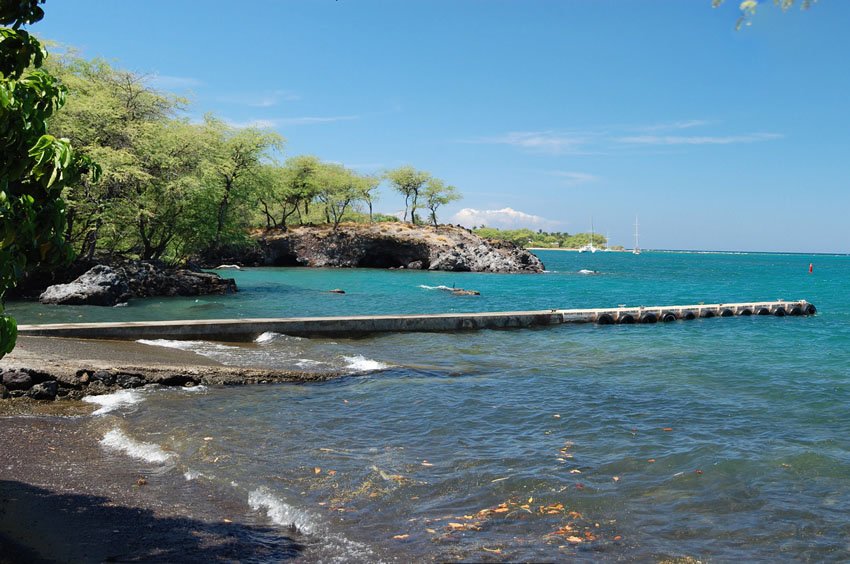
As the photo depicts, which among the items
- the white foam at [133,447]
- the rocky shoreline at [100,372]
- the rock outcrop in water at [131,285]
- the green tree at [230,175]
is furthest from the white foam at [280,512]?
the green tree at [230,175]

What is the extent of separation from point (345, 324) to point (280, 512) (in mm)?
14978

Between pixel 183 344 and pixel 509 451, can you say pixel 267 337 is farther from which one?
pixel 509 451

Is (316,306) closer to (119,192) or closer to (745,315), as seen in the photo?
(119,192)

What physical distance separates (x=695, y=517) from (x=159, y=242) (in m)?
37.6

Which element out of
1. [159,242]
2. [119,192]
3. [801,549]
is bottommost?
[801,549]

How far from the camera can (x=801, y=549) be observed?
273 inches

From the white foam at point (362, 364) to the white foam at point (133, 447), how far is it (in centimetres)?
713

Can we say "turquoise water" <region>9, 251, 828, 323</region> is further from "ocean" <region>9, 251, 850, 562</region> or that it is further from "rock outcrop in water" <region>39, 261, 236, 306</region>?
"ocean" <region>9, 251, 850, 562</region>

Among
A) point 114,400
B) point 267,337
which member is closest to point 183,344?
point 267,337

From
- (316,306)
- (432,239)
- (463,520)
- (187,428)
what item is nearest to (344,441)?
(187,428)

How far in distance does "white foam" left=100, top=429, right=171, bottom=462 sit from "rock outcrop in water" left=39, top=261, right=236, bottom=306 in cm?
2113

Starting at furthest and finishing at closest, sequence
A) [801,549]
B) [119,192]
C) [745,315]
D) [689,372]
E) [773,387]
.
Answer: [745,315]
[119,192]
[689,372]
[773,387]
[801,549]

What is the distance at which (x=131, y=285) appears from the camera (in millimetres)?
32594

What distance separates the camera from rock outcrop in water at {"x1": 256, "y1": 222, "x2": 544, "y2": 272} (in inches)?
3238
